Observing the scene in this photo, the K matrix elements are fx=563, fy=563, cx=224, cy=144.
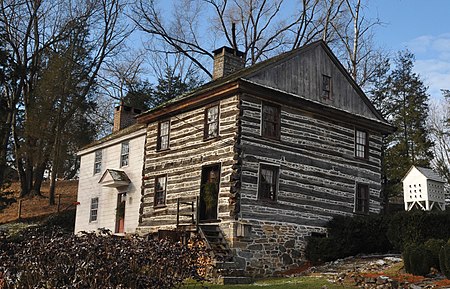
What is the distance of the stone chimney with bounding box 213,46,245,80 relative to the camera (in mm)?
24016

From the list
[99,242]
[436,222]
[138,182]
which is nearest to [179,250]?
[99,242]

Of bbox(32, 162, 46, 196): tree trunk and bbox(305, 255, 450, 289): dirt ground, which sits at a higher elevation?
bbox(32, 162, 46, 196): tree trunk

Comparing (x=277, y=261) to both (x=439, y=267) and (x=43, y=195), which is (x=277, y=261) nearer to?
(x=439, y=267)

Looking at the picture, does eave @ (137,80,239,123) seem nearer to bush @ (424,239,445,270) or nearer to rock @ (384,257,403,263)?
rock @ (384,257,403,263)

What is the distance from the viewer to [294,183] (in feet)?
65.8

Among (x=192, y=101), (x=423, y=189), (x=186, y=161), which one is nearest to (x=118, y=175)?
(x=186, y=161)

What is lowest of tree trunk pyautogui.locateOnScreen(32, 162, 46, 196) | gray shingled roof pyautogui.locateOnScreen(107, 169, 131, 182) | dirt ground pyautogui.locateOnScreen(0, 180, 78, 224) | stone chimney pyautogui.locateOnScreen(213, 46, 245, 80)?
dirt ground pyautogui.locateOnScreen(0, 180, 78, 224)

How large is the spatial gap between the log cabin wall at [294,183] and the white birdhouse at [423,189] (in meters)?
1.99

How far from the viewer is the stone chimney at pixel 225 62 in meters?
24.0

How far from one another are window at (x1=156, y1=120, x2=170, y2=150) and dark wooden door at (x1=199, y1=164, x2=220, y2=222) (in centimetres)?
330

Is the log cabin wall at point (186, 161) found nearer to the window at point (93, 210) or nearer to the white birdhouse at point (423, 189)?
the window at point (93, 210)

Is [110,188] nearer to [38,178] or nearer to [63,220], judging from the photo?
[63,220]

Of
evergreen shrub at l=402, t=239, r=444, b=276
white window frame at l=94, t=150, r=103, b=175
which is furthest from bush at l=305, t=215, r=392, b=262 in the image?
white window frame at l=94, t=150, r=103, b=175

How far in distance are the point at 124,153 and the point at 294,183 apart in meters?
9.72
